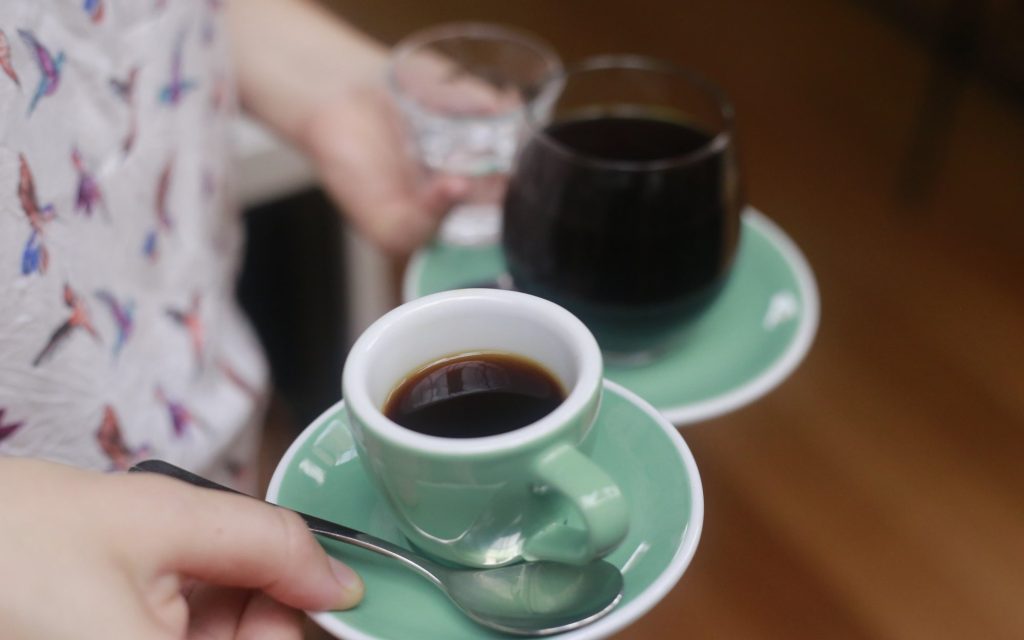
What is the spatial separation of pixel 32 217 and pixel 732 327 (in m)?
0.40

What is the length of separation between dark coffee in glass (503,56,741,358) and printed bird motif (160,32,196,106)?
22 centimetres

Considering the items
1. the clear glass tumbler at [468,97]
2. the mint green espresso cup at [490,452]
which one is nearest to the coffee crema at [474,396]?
the mint green espresso cup at [490,452]

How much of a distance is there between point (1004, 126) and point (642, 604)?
1.29 meters

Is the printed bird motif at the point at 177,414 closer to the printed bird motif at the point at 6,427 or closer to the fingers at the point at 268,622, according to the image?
the printed bird motif at the point at 6,427

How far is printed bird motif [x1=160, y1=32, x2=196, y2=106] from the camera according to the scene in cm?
60

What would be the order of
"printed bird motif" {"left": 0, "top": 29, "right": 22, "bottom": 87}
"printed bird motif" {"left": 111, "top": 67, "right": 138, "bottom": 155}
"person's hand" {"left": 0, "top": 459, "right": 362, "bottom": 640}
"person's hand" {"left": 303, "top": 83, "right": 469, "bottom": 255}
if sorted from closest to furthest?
"person's hand" {"left": 0, "top": 459, "right": 362, "bottom": 640} → "printed bird motif" {"left": 0, "top": 29, "right": 22, "bottom": 87} → "printed bird motif" {"left": 111, "top": 67, "right": 138, "bottom": 155} → "person's hand" {"left": 303, "top": 83, "right": 469, "bottom": 255}

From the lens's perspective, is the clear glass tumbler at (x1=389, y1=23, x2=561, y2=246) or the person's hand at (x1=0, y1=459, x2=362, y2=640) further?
the clear glass tumbler at (x1=389, y1=23, x2=561, y2=246)

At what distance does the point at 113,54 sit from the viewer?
55 cm

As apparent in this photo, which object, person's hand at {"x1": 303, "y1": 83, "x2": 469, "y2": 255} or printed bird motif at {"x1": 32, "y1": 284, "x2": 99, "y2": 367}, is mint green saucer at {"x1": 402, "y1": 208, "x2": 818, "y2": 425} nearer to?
person's hand at {"x1": 303, "y1": 83, "x2": 469, "y2": 255}

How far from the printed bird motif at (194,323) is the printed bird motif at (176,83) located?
13 cm

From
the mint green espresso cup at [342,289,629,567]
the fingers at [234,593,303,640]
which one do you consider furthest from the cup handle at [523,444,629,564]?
the fingers at [234,593,303,640]

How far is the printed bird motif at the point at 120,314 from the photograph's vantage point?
1.83ft

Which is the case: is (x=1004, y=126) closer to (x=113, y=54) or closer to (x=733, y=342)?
(x=733, y=342)

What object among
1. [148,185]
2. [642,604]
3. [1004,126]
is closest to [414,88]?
[148,185]
